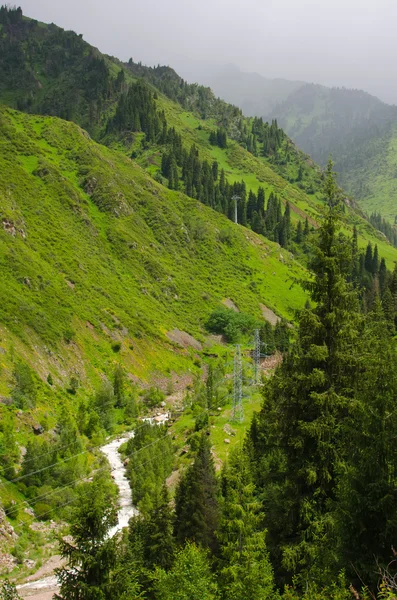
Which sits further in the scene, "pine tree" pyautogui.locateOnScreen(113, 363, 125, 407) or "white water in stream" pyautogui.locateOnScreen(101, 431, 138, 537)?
"pine tree" pyautogui.locateOnScreen(113, 363, 125, 407)

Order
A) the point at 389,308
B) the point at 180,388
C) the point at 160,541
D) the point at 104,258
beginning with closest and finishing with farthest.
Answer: the point at 160,541 < the point at 180,388 < the point at 389,308 < the point at 104,258

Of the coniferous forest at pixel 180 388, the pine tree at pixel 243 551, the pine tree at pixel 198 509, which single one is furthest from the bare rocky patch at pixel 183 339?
the pine tree at pixel 243 551

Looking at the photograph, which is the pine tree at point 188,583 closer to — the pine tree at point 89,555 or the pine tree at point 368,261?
the pine tree at point 89,555

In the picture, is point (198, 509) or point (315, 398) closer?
point (315, 398)

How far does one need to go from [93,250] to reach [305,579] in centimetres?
8932

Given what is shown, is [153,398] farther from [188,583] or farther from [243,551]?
[188,583]

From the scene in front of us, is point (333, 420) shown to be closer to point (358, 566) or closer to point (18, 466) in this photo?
point (358, 566)

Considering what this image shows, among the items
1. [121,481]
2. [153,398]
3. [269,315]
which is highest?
[269,315]

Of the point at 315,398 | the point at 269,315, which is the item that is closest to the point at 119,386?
the point at 315,398

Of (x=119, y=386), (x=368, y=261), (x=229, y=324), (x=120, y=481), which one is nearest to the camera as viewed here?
(x=120, y=481)

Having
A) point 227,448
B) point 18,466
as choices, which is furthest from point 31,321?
point 227,448

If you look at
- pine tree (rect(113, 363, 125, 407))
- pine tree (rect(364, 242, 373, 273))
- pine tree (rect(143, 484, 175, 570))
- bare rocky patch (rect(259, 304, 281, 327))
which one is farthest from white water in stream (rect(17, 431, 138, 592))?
pine tree (rect(364, 242, 373, 273))

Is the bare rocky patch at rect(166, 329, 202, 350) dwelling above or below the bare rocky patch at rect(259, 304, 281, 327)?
below

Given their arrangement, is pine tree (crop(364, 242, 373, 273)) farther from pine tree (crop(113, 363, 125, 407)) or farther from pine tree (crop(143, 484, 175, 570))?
pine tree (crop(143, 484, 175, 570))
